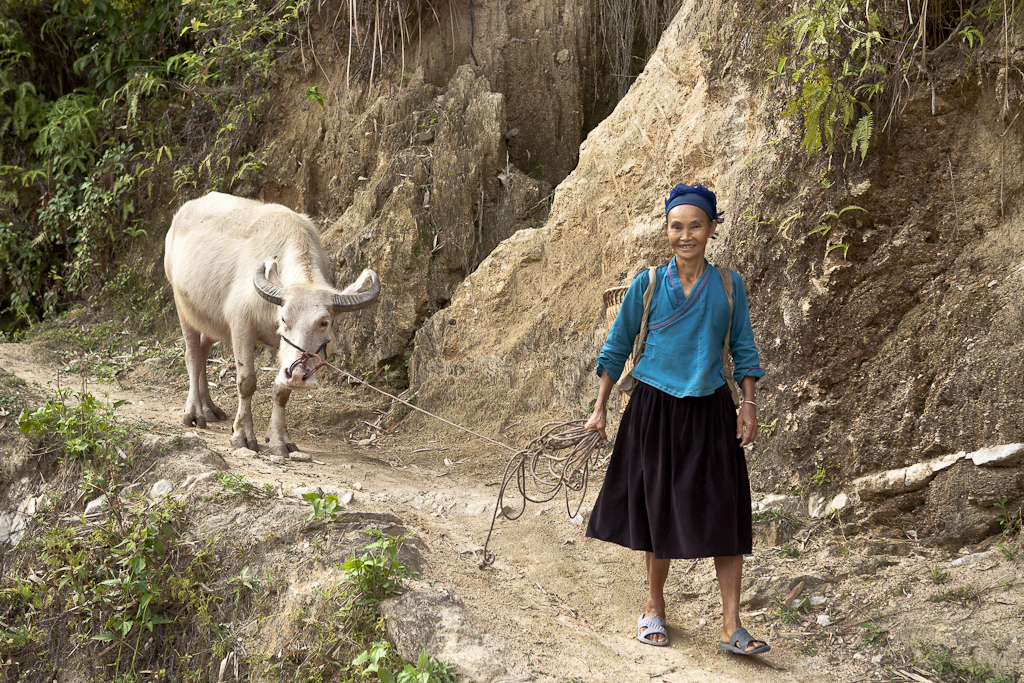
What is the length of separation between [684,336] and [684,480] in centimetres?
57

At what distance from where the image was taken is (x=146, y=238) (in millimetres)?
9492

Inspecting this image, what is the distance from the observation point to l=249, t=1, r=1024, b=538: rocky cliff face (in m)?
3.99

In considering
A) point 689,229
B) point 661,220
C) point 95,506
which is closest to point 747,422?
point 689,229

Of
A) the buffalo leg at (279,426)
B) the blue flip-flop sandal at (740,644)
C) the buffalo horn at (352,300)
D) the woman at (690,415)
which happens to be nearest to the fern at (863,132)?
the woman at (690,415)

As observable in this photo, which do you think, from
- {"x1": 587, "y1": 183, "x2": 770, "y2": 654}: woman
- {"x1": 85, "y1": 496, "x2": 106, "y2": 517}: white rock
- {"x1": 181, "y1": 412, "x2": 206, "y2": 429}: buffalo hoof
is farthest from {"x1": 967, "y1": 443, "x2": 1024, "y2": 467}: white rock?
{"x1": 181, "y1": 412, "x2": 206, "y2": 429}: buffalo hoof

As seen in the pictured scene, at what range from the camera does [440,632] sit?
10.4ft

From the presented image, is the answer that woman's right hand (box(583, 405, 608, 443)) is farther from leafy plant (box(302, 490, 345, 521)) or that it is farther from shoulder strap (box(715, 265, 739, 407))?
leafy plant (box(302, 490, 345, 521))

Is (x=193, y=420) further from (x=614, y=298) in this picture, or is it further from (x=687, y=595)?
(x=687, y=595)

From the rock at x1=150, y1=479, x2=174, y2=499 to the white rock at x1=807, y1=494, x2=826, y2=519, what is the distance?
3.36 meters

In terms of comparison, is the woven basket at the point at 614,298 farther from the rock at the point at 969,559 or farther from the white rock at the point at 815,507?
the rock at the point at 969,559

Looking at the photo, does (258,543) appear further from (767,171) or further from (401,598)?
(767,171)

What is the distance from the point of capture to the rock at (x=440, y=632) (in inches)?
118

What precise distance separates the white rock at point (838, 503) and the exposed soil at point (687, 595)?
87mm

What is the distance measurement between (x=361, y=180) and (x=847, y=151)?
5.36 metres
